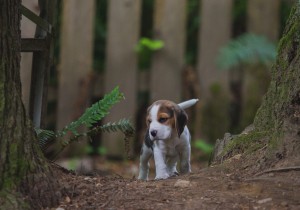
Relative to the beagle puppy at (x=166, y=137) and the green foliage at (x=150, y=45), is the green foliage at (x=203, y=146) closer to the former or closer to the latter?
the green foliage at (x=150, y=45)

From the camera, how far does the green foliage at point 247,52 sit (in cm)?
796

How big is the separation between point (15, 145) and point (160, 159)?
1.92 meters

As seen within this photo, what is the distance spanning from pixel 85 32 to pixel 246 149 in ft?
13.2

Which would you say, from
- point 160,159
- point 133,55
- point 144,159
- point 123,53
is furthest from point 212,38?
point 160,159

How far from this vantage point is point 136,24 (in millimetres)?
8227

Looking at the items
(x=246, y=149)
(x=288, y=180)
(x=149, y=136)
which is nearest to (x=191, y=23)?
(x=149, y=136)

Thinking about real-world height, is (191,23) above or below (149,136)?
above

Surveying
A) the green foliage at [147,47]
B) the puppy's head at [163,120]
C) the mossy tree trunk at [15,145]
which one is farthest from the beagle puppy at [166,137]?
the green foliage at [147,47]

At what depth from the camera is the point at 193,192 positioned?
3812 mm

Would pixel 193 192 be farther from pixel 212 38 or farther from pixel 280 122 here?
pixel 212 38

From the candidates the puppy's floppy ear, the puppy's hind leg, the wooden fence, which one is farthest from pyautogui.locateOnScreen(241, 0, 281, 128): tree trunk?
the puppy's floppy ear

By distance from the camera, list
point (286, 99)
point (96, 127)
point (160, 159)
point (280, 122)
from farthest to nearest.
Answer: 1. point (160, 159)
2. point (96, 127)
3. point (286, 99)
4. point (280, 122)

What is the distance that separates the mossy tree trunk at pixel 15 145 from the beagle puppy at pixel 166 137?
1.61m

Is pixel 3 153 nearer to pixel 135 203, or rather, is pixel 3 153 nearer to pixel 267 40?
pixel 135 203
